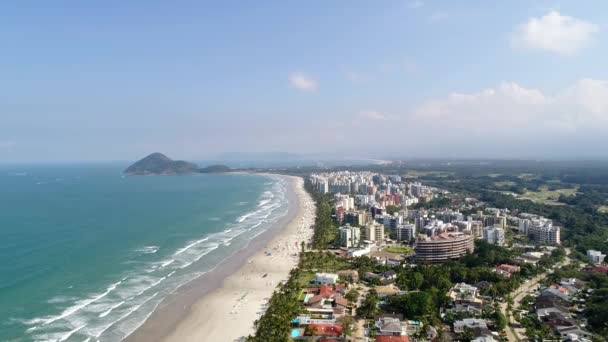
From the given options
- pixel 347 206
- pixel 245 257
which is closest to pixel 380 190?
pixel 347 206

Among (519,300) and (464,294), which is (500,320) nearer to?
(464,294)

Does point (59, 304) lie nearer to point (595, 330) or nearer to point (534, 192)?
point (595, 330)

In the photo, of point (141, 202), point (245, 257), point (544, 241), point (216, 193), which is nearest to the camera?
point (245, 257)

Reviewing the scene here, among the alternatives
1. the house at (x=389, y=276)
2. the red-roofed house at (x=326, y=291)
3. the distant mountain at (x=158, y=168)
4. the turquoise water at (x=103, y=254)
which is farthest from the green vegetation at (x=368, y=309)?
the distant mountain at (x=158, y=168)

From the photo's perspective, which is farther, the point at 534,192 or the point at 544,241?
the point at 534,192

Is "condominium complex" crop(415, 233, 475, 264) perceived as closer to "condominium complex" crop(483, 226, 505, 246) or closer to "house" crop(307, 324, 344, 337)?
"condominium complex" crop(483, 226, 505, 246)

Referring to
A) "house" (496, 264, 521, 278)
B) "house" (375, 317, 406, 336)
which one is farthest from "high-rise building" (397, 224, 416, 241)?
"house" (375, 317, 406, 336)

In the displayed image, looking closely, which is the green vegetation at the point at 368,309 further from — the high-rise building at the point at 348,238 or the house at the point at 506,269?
the high-rise building at the point at 348,238
